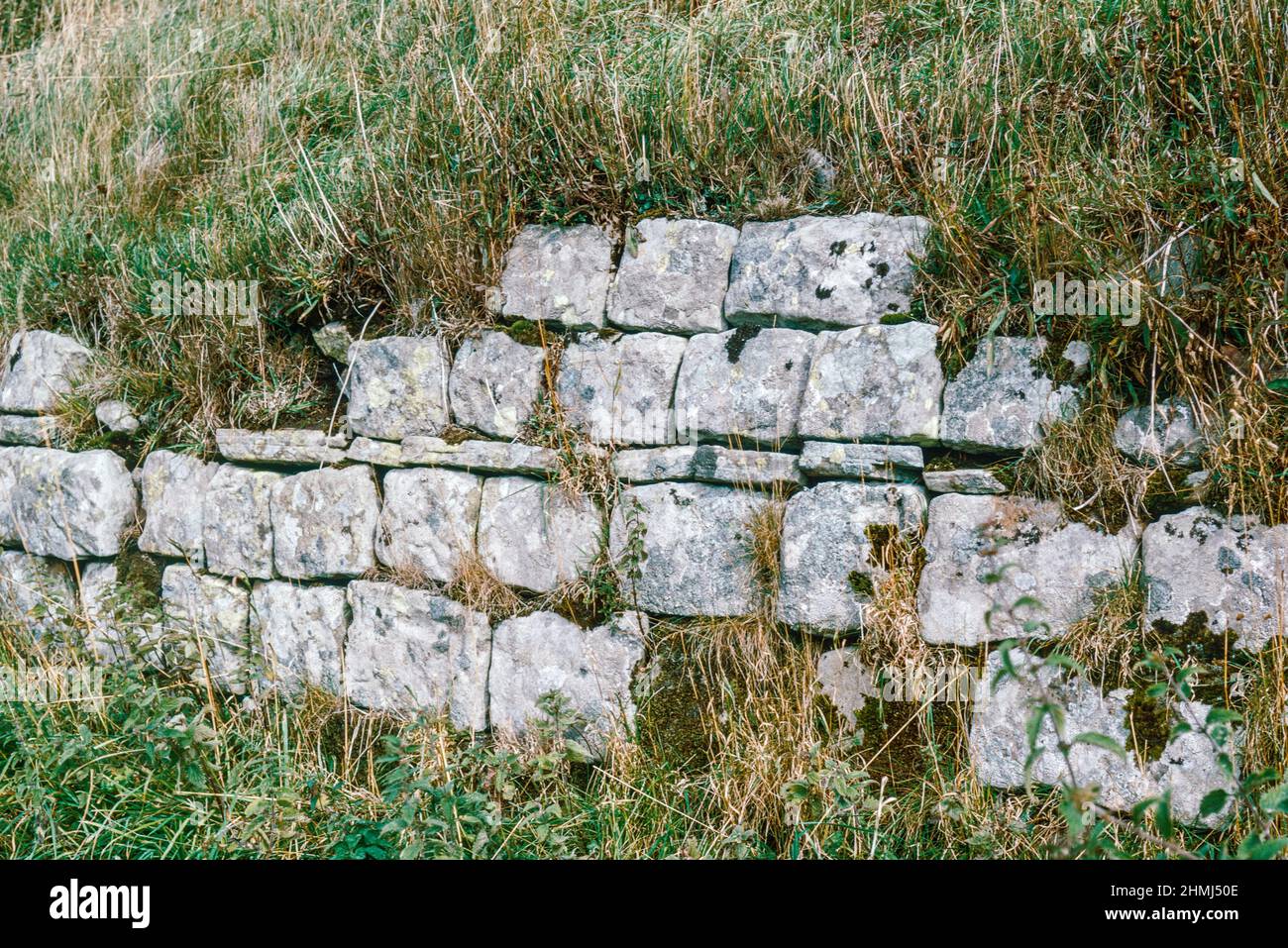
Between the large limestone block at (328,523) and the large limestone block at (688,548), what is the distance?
39.9 inches

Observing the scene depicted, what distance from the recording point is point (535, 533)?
10.7 ft

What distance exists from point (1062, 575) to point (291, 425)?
9.27 ft

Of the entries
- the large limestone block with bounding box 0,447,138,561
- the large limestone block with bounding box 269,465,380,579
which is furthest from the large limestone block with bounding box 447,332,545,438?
the large limestone block with bounding box 0,447,138,561

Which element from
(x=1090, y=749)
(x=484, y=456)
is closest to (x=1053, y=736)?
(x=1090, y=749)

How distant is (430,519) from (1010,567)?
1.96 meters

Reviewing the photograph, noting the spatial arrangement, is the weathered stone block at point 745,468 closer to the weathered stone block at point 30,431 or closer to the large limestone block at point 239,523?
the large limestone block at point 239,523

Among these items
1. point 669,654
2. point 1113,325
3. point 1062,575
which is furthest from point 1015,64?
point 669,654

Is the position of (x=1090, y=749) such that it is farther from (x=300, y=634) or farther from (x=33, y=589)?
(x=33, y=589)

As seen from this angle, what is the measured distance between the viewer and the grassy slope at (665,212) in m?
2.67

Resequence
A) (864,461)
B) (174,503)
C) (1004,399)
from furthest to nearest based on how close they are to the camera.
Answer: (174,503)
(864,461)
(1004,399)

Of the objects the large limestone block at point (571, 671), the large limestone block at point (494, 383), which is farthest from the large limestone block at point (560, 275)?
the large limestone block at point (571, 671)

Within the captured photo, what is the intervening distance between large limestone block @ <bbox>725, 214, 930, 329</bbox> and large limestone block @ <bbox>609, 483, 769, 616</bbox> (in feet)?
2.10

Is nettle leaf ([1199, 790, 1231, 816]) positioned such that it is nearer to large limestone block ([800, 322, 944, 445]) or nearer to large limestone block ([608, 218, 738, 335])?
large limestone block ([800, 322, 944, 445])

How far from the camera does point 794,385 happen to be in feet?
9.99
